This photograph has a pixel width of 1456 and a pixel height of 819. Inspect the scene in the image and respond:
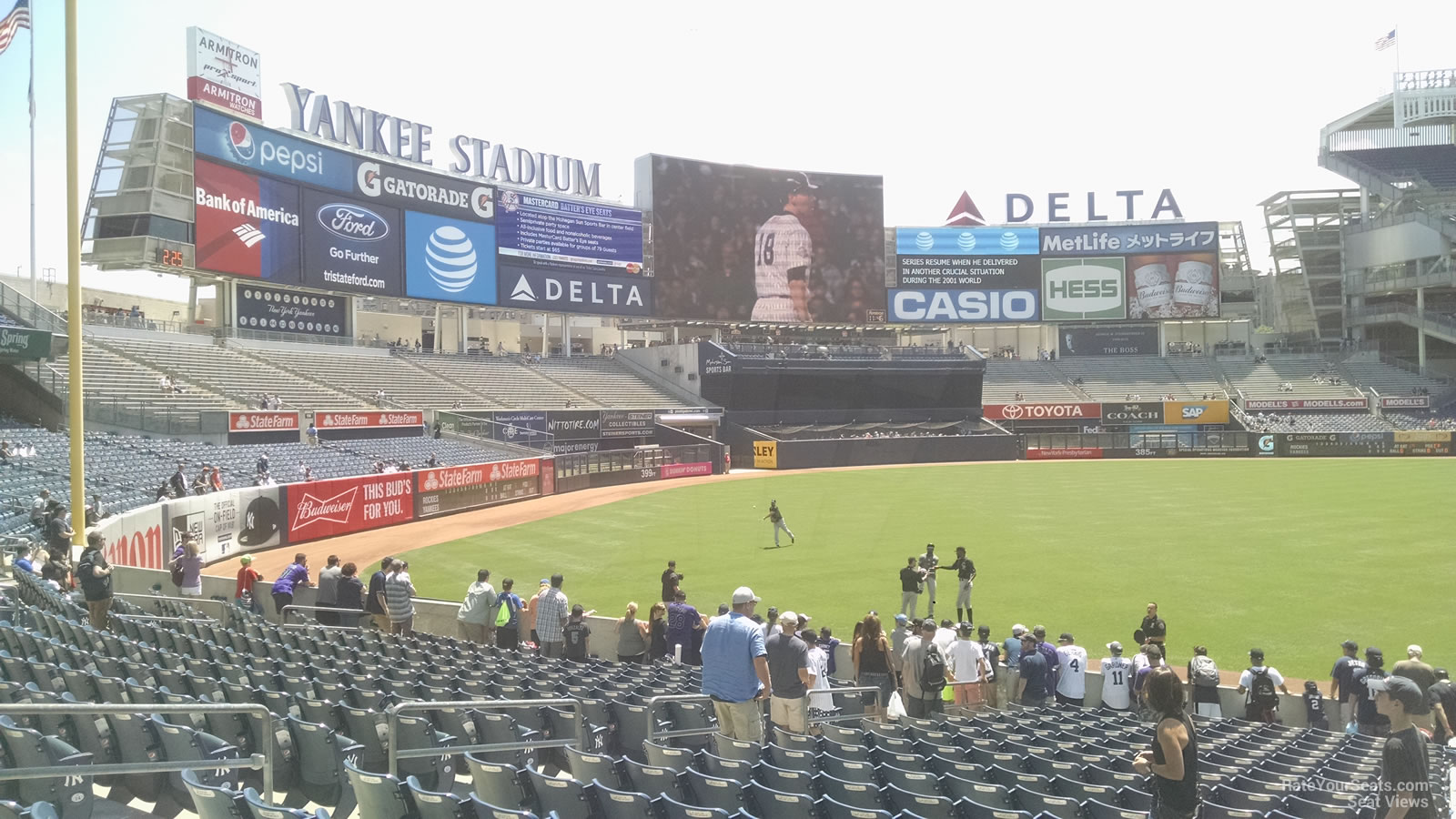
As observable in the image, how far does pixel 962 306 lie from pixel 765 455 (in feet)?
86.0

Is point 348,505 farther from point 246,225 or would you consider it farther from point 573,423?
point 573,423

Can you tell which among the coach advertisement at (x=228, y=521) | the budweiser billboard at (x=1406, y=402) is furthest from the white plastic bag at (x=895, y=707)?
the budweiser billboard at (x=1406, y=402)

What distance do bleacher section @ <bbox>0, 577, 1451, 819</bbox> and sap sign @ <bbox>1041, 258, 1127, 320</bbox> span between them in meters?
70.5

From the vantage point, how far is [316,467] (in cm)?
3391

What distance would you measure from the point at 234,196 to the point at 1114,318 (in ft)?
200

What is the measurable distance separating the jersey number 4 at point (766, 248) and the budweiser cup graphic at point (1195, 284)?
3176 cm

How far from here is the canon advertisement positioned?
160 ft

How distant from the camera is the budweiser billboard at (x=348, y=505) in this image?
30250mm

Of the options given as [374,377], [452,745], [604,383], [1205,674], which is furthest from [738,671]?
[604,383]

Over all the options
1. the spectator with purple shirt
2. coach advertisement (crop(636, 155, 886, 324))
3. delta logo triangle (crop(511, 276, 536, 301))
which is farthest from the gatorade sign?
the spectator with purple shirt

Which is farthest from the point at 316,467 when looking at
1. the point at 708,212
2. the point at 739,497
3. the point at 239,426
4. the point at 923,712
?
the point at 708,212

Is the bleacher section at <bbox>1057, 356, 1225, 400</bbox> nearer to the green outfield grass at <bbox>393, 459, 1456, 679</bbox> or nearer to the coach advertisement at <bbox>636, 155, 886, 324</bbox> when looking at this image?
the coach advertisement at <bbox>636, 155, 886, 324</bbox>

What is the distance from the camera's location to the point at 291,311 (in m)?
50.8

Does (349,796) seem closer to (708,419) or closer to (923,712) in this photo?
(923,712)
